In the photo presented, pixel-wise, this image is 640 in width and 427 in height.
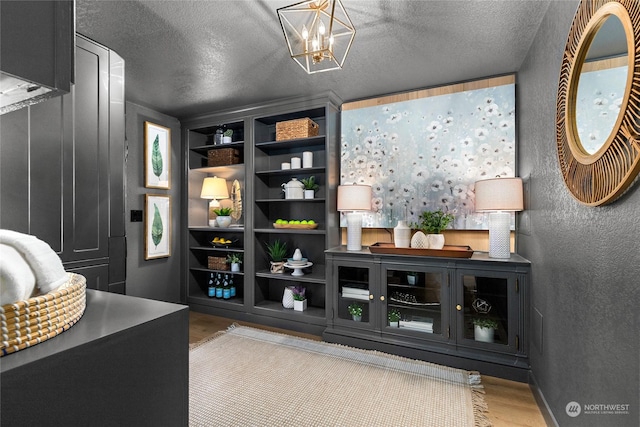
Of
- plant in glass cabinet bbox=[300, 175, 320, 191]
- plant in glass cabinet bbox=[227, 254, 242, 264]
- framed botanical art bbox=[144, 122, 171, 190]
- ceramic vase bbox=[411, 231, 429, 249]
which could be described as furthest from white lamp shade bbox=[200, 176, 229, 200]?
ceramic vase bbox=[411, 231, 429, 249]

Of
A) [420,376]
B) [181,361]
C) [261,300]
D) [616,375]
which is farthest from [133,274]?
[616,375]

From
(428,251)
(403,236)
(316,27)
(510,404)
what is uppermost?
(316,27)

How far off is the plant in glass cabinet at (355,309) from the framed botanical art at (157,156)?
8.82ft

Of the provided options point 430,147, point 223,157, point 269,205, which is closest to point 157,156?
point 223,157

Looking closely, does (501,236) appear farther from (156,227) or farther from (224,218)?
(156,227)

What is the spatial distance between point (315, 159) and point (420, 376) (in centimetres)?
236

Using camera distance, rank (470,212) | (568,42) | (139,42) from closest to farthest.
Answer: (568,42) < (139,42) < (470,212)

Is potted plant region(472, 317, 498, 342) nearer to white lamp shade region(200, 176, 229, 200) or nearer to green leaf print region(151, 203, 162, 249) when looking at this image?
white lamp shade region(200, 176, 229, 200)

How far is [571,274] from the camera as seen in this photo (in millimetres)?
1493

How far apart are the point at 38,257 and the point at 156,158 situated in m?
3.63

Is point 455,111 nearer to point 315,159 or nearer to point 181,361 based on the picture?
point 315,159

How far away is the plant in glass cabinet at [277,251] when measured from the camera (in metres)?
3.51

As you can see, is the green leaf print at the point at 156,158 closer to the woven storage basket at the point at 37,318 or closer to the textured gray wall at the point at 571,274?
the woven storage basket at the point at 37,318

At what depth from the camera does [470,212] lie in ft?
9.14
